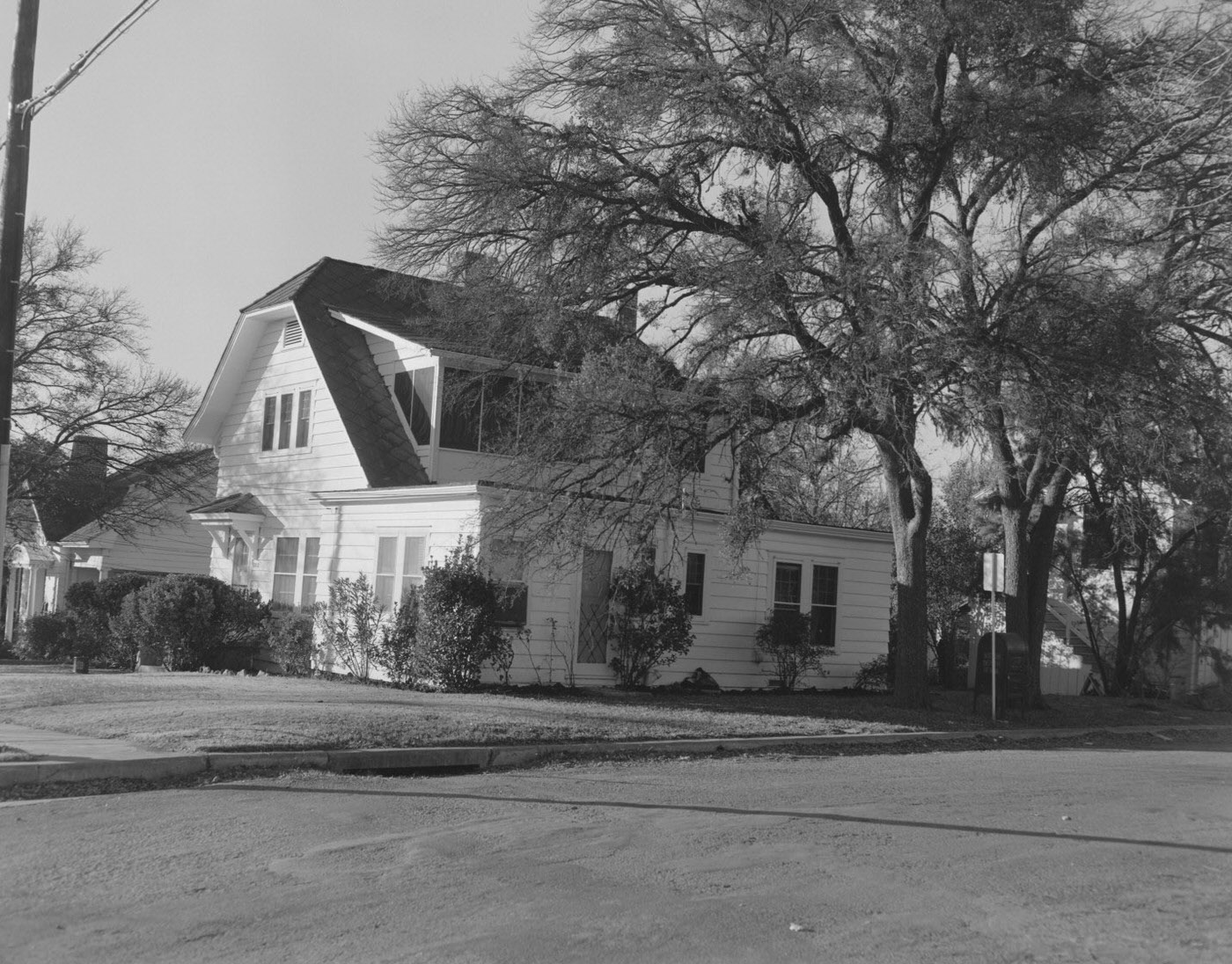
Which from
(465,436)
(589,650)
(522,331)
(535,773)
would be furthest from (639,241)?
(535,773)

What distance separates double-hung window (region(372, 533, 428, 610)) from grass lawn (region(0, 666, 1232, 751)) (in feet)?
6.02

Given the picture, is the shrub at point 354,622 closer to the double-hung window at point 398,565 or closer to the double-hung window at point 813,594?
the double-hung window at point 398,565

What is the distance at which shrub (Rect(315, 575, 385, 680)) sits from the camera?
20.9 metres

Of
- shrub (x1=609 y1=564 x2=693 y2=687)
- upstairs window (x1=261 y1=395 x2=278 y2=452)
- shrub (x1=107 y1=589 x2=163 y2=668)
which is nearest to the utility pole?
shrub (x1=609 y1=564 x2=693 y2=687)

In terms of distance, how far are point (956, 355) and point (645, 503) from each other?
499 centimetres

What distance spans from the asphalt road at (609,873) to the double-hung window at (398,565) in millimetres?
9870

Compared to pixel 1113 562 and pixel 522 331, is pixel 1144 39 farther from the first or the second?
pixel 1113 562

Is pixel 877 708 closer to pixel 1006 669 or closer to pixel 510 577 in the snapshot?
pixel 1006 669

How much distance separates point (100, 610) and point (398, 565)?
8.51 metres

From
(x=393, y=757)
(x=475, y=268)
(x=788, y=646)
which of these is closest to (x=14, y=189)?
(x=393, y=757)

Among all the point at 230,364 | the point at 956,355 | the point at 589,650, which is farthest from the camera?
the point at 230,364

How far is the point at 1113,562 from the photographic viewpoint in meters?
27.8

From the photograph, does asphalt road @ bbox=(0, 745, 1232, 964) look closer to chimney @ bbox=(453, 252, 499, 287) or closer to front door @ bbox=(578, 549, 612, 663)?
chimney @ bbox=(453, 252, 499, 287)

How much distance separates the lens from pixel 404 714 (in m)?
14.4
